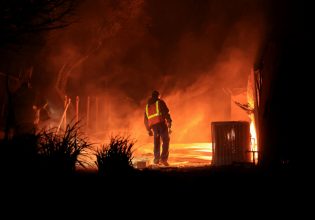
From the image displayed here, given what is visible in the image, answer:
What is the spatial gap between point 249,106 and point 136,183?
529 centimetres

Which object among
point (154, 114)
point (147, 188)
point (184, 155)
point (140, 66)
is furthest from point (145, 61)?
point (147, 188)

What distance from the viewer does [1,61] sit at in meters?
12.2

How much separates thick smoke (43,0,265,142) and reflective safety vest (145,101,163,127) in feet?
18.4

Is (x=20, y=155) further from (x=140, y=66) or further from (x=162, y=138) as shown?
(x=140, y=66)

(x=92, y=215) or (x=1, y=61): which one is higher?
(x=1, y=61)

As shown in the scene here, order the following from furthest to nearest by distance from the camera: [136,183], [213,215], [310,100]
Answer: [310,100] → [136,183] → [213,215]

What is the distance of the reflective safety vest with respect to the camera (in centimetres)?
1027

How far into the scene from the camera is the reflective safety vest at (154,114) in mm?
10266

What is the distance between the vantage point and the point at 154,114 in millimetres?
10352

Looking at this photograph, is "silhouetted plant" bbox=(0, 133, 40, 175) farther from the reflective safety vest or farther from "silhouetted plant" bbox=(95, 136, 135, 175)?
the reflective safety vest

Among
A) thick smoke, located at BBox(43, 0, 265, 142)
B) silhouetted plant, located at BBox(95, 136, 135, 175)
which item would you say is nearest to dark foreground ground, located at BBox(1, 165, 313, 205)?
silhouetted plant, located at BBox(95, 136, 135, 175)

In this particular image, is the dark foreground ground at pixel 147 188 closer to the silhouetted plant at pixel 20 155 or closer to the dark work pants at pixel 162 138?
the silhouetted plant at pixel 20 155

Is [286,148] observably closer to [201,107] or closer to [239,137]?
[239,137]

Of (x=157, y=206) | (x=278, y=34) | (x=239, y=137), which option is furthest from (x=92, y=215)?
(x=239, y=137)
